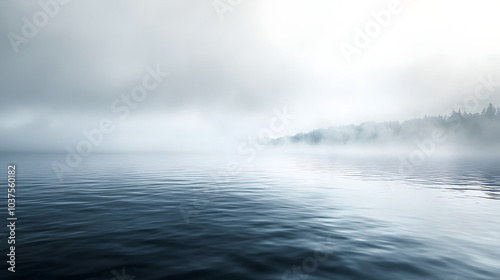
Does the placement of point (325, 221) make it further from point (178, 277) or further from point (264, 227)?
point (178, 277)

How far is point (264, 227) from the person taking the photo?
12148 mm

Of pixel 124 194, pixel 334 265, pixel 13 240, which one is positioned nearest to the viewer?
pixel 334 265

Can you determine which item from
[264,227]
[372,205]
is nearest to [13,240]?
[264,227]

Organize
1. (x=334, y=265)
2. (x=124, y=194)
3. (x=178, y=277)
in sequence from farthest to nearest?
(x=124, y=194)
(x=334, y=265)
(x=178, y=277)

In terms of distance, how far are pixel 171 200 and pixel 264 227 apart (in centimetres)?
1031

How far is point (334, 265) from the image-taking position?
795 centimetres

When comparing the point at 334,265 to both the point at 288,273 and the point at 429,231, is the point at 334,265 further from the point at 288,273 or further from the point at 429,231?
the point at 429,231

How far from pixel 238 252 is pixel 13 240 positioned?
9863 millimetres

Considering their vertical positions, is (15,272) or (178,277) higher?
(15,272)

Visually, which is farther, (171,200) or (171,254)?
(171,200)

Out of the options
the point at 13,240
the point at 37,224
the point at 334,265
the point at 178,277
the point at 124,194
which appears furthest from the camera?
the point at 124,194

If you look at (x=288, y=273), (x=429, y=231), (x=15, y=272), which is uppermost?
(x=15, y=272)

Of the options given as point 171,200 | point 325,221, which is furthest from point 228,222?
point 171,200

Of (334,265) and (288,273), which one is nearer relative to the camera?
(288,273)
